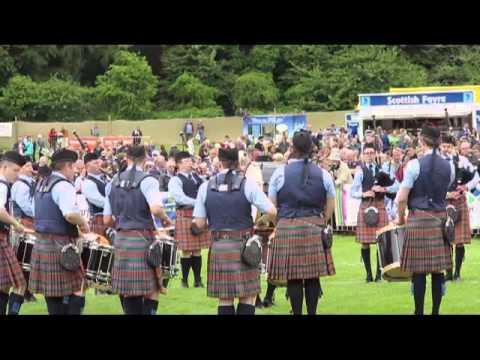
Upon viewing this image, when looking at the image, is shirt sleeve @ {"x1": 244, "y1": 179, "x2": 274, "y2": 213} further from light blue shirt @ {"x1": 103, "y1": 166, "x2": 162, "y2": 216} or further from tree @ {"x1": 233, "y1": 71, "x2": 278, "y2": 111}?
tree @ {"x1": 233, "y1": 71, "x2": 278, "y2": 111}

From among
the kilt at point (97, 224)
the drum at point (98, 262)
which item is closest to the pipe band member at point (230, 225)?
the drum at point (98, 262)

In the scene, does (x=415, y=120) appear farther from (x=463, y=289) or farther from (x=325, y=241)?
(x=325, y=241)

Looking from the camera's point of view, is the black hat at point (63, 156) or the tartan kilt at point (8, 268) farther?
the tartan kilt at point (8, 268)

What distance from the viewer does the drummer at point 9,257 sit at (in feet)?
23.4

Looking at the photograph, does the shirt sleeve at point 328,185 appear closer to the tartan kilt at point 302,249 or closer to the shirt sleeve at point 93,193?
the tartan kilt at point 302,249

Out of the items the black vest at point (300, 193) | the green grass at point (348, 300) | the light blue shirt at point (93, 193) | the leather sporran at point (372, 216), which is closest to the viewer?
the black vest at point (300, 193)

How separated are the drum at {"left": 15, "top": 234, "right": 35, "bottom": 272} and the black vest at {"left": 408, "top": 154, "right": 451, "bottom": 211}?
302cm

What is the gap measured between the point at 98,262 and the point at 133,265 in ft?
1.72

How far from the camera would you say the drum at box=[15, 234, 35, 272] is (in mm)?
7324

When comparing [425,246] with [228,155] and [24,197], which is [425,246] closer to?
[228,155]

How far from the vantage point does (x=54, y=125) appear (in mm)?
30016

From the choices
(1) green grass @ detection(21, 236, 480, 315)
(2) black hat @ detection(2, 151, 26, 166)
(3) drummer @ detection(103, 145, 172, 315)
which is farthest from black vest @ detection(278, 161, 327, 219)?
(2) black hat @ detection(2, 151, 26, 166)

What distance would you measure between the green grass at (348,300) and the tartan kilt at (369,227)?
18.1 inches

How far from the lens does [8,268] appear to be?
23.5 feet
